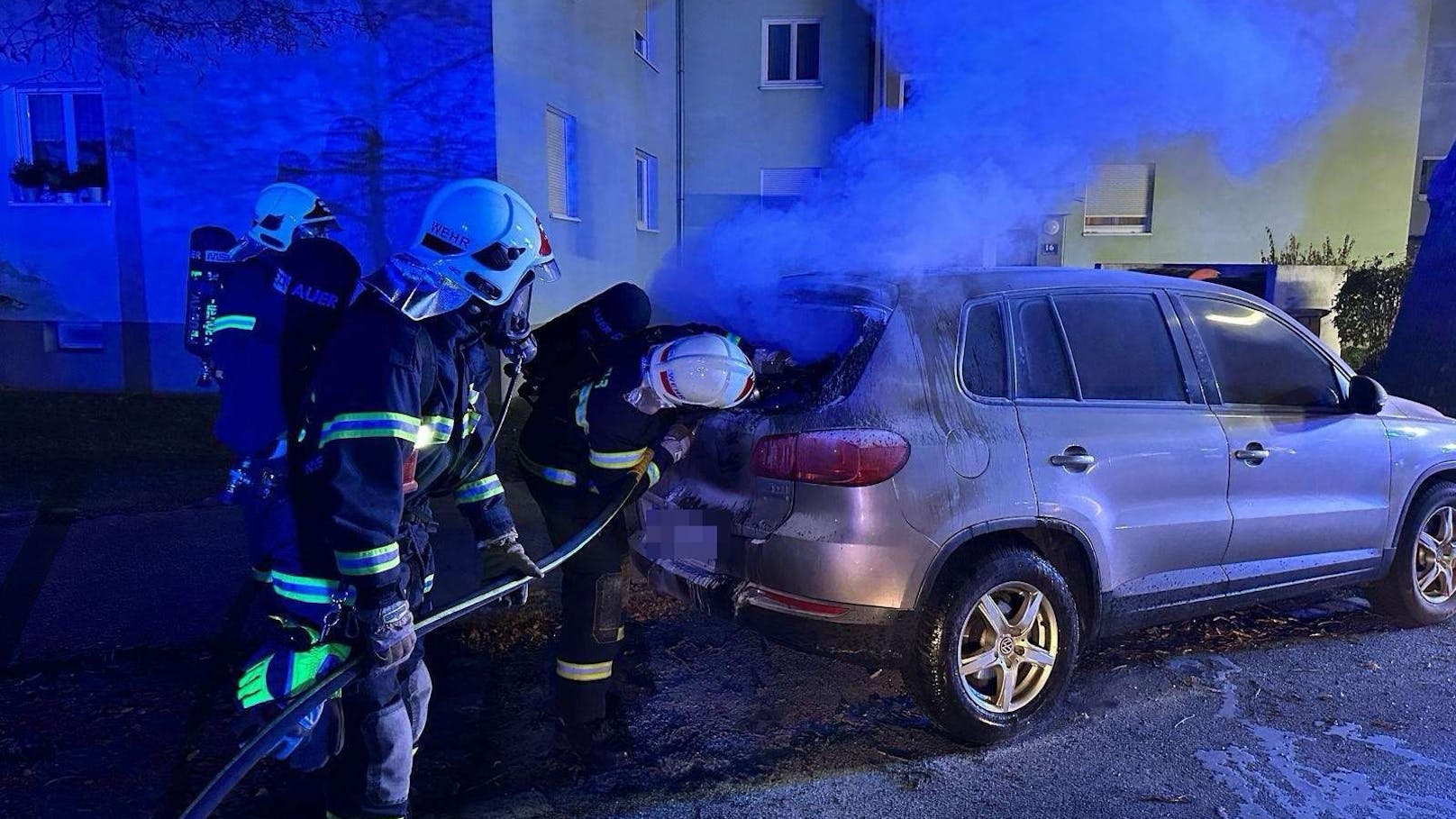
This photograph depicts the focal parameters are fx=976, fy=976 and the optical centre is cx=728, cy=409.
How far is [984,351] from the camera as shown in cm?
344

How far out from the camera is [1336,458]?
4141 millimetres

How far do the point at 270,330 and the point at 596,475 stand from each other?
1163 mm

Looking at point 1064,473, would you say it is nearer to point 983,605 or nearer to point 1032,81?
point 983,605

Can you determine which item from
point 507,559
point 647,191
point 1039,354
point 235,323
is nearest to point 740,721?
point 507,559

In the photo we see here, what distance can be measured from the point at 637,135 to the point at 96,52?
246 inches

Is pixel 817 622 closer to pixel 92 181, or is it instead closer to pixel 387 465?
pixel 387 465

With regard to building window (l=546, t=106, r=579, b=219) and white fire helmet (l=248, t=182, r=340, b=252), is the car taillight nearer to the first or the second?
white fire helmet (l=248, t=182, r=340, b=252)

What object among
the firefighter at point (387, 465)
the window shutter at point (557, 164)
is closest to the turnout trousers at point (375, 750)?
the firefighter at point (387, 465)

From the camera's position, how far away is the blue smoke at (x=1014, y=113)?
14.4ft

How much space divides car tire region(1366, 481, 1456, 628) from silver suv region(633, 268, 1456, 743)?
561 millimetres

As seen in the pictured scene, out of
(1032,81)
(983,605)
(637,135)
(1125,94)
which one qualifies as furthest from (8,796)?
(637,135)

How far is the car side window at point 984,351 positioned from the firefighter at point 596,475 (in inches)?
30.7

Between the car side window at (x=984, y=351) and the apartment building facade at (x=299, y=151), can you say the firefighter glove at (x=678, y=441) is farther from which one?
the apartment building facade at (x=299, y=151)

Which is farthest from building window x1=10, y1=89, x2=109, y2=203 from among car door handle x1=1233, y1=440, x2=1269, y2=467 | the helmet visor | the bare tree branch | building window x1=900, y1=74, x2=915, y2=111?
car door handle x1=1233, y1=440, x2=1269, y2=467
